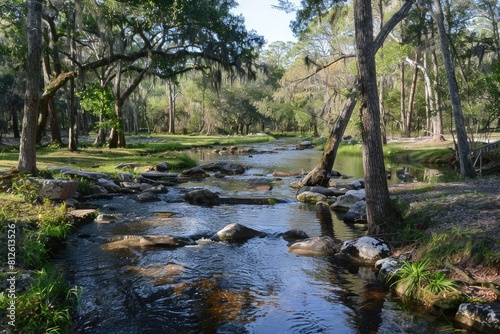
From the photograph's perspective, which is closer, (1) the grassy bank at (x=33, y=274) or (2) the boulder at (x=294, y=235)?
(1) the grassy bank at (x=33, y=274)

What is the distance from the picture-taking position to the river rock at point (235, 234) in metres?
9.18

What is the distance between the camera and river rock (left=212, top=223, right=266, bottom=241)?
918 centimetres

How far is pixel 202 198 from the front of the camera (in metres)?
13.5

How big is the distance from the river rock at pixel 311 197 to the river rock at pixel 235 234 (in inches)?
166

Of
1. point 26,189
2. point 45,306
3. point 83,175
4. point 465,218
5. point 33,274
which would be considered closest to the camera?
point 45,306

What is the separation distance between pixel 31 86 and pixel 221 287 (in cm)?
924

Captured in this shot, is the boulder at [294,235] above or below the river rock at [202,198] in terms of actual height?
below

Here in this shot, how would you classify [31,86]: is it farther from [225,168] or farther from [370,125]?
[225,168]

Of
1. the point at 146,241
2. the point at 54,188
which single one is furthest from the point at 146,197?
the point at 146,241

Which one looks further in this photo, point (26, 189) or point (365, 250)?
point (26, 189)

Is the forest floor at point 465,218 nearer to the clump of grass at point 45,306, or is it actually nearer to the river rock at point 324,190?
the river rock at point 324,190

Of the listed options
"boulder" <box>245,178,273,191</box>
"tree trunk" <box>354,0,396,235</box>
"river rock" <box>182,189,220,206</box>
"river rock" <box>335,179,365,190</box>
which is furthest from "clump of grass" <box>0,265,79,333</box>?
"river rock" <box>335,179,365,190</box>

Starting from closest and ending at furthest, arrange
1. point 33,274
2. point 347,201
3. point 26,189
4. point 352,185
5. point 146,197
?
point 33,274 < point 26,189 < point 347,201 < point 146,197 < point 352,185

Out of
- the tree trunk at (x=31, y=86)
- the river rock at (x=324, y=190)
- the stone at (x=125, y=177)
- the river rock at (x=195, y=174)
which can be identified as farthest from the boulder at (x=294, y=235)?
the river rock at (x=195, y=174)
